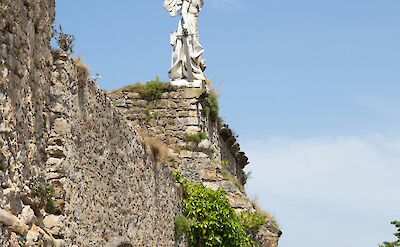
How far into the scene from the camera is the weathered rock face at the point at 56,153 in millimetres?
7398

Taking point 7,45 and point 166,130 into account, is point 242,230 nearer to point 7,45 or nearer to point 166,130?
point 166,130

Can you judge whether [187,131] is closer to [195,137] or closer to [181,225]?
[195,137]

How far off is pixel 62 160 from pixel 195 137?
9112mm

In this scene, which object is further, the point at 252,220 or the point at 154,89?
the point at 154,89

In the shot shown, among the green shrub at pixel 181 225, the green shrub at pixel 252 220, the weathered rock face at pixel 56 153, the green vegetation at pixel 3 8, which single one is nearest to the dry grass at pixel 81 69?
the weathered rock face at pixel 56 153

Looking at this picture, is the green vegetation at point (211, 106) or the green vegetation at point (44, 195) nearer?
the green vegetation at point (44, 195)

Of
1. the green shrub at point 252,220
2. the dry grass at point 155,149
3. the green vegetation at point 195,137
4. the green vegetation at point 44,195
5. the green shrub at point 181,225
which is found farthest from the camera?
the green vegetation at point 195,137

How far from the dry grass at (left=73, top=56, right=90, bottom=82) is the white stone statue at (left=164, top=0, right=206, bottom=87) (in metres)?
8.74

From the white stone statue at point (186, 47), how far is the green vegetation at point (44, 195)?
10.1 metres

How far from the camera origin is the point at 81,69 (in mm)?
9633

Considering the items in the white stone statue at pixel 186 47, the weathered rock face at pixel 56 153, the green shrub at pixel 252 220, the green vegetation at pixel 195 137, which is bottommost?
the weathered rock face at pixel 56 153

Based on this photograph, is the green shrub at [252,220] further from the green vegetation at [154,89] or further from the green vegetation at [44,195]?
the green vegetation at [44,195]

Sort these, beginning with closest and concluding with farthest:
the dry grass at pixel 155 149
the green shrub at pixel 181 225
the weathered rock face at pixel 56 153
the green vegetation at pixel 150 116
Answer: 1. the weathered rock face at pixel 56 153
2. the dry grass at pixel 155 149
3. the green shrub at pixel 181 225
4. the green vegetation at pixel 150 116

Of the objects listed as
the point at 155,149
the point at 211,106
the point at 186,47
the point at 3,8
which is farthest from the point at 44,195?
the point at 186,47
